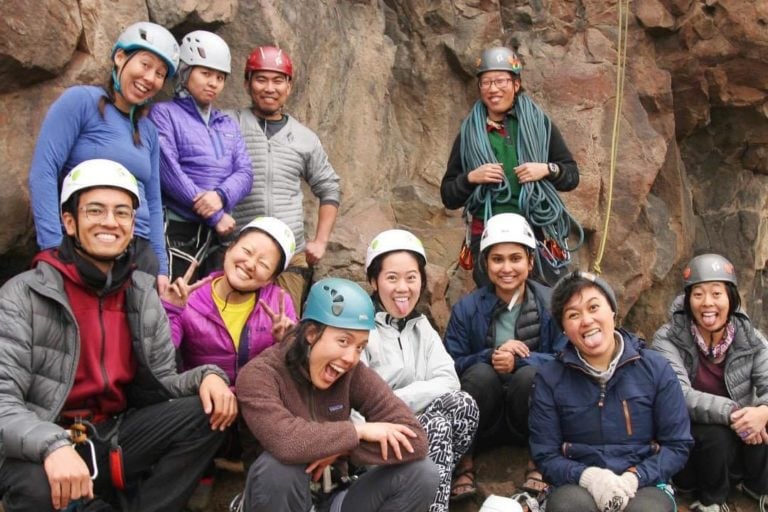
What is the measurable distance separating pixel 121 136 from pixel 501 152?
2.80m

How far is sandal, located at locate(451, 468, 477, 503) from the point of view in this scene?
519 centimetres

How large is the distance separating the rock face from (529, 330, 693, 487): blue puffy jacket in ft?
9.72

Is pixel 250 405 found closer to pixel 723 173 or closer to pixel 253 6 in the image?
pixel 253 6

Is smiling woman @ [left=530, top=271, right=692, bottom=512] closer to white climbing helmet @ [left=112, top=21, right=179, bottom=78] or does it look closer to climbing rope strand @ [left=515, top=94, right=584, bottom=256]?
climbing rope strand @ [left=515, top=94, right=584, bottom=256]

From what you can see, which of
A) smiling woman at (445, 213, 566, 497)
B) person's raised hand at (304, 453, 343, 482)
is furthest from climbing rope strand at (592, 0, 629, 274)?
person's raised hand at (304, 453, 343, 482)

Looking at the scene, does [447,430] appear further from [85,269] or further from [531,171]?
[531,171]

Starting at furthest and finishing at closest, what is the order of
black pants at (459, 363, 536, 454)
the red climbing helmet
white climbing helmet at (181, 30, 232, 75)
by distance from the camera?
the red climbing helmet, white climbing helmet at (181, 30, 232, 75), black pants at (459, 363, 536, 454)

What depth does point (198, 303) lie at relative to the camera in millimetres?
4672

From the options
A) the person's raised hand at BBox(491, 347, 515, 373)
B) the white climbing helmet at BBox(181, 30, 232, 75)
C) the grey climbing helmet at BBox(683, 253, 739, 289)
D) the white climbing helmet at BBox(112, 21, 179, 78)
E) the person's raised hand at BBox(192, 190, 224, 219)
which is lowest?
the person's raised hand at BBox(491, 347, 515, 373)

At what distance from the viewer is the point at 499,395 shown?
525 centimetres

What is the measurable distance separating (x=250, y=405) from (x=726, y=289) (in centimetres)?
316

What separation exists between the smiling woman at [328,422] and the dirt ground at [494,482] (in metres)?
1.07

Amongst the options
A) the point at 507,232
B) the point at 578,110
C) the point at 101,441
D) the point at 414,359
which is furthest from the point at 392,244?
the point at 578,110

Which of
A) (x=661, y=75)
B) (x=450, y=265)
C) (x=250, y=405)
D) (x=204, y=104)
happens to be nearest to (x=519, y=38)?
(x=661, y=75)
